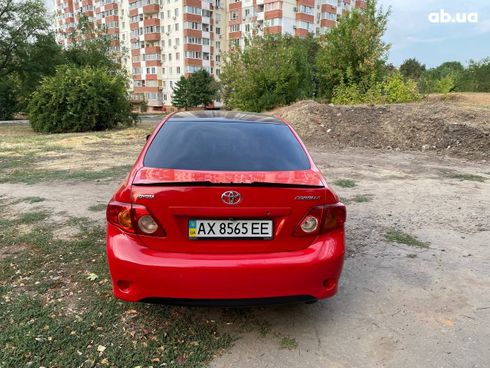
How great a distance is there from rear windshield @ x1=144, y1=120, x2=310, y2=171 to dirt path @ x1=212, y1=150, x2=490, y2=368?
1.23 metres

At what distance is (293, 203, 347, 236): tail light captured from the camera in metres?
2.67

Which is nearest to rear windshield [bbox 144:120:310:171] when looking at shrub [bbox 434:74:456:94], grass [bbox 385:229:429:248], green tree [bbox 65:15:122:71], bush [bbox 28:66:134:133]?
grass [bbox 385:229:429:248]

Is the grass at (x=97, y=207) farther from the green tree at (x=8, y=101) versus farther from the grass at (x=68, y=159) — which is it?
the green tree at (x=8, y=101)

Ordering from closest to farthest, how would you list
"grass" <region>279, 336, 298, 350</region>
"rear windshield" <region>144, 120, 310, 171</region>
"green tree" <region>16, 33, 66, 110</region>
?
"grass" <region>279, 336, 298, 350</region>, "rear windshield" <region>144, 120, 310, 171</region>, "green tree" <region>16, 33, 66, 110</region>

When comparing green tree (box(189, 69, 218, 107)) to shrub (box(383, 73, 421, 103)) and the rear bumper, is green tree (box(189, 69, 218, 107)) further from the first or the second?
the rear bumper

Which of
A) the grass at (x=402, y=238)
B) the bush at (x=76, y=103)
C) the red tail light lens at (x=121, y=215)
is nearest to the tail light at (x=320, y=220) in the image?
the red tail light lens at (x=121, y=215)

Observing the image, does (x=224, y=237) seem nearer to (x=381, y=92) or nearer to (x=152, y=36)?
(x=381, y=92)

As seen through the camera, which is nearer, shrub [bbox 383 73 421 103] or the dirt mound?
the dirt mound

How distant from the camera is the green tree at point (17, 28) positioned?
3056 cm

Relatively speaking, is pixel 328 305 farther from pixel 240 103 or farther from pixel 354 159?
pixel 240 103

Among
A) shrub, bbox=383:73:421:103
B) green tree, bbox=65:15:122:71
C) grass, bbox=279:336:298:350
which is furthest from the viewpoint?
green tree, bbox=65:15:122:71

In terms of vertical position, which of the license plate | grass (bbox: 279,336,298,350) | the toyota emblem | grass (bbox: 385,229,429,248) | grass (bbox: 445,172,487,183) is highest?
the toyota emblem

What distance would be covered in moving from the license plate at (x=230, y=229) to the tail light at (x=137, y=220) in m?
0.23

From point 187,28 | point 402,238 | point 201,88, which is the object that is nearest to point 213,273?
point 402,238
